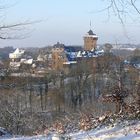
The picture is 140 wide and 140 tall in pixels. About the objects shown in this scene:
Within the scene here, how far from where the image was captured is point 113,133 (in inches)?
330

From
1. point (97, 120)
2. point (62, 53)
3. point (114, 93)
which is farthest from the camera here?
point (62, 53)

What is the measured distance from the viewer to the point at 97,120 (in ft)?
33.4

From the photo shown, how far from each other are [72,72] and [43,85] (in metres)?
9.12

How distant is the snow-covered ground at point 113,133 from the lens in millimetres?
7953

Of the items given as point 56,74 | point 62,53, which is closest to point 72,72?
point 56,74

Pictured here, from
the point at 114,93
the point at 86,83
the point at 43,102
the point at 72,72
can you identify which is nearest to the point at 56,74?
the point at 72,72

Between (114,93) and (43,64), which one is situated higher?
(114,93)

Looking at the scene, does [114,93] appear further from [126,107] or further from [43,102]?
[43,102]

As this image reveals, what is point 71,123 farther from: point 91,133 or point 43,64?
point 43,64

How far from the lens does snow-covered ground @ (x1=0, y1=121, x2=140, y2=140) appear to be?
7.95 meters

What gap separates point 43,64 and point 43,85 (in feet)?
59.8

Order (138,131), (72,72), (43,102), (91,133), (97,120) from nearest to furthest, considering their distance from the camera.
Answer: (138,131) < (91,133) < (97,120) < (43,102) < (72,72)

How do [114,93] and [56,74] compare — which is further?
[56,74]

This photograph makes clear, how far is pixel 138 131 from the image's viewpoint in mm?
8250
